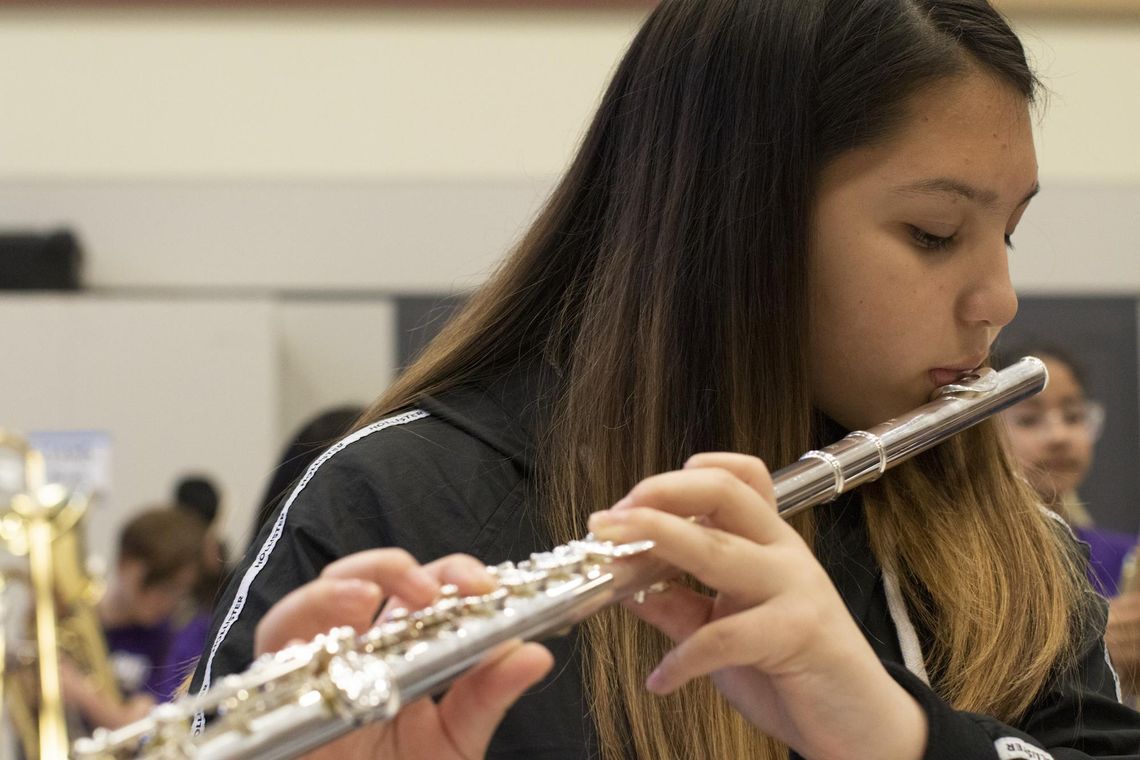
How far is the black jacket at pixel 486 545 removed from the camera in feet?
3.28

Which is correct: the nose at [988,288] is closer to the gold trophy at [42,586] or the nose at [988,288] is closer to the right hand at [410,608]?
the right hand at [410,608]

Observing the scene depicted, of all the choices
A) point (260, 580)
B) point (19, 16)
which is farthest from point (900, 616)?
point (19, 16)

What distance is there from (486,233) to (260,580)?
12.7 feet

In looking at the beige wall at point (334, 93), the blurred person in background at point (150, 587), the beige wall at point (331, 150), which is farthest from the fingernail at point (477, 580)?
the beige wall at point (334, 93)

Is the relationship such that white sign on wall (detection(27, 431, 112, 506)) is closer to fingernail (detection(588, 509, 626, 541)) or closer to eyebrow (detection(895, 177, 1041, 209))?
eyebrow (detection(895, 177, 1041, 209))

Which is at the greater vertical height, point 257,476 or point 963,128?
point 963,128

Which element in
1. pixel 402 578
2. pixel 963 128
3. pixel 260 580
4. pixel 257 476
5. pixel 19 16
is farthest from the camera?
pixel 19 16

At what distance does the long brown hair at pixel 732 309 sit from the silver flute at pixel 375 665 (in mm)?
253

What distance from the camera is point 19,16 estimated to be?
4.90 meters

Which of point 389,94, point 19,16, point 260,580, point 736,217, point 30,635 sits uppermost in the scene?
point 19,16

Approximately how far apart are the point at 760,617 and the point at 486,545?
1.07 ft

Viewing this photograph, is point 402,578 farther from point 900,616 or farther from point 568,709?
point 900,616

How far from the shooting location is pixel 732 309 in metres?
1.15

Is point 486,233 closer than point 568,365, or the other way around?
point 568,365
